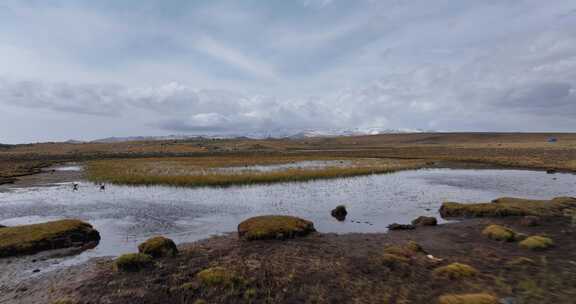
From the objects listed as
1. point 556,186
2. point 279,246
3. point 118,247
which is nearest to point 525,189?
point 556,186

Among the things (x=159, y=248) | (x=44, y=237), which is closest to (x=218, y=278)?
(x=159, y=248)

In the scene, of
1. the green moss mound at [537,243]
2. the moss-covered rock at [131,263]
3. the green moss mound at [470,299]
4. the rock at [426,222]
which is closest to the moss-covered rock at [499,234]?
the green moss mound at [537,243]

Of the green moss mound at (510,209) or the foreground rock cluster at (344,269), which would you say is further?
the green moss mound at (510,209)

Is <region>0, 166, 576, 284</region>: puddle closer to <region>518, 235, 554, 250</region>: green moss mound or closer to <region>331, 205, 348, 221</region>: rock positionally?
<region>331, 205, 348, 221</region>: rock

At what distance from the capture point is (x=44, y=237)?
18.5 metres

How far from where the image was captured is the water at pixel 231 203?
22562 millimetres

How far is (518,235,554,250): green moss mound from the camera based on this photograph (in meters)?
16.9

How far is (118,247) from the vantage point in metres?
18.7

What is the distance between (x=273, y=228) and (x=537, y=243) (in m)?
14.5

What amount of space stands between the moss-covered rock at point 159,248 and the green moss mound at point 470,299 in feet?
41.1

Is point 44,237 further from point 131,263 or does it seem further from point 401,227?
point 401,227

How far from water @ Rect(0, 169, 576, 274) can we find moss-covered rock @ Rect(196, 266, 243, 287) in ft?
21.9

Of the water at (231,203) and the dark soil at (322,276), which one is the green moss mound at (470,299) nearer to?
the dark soil at (322,276)

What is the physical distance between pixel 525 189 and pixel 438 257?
97.3ft
